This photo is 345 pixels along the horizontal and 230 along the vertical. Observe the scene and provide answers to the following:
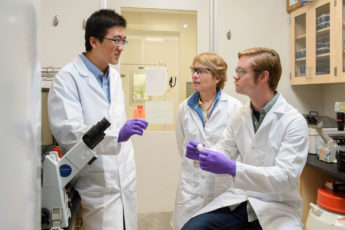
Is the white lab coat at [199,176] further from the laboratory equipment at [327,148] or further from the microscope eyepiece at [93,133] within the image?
the microscope eyepiece at [93,133]

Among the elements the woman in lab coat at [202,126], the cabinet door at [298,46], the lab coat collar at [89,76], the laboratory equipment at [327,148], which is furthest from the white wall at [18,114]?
the cabinet door at [298,46]

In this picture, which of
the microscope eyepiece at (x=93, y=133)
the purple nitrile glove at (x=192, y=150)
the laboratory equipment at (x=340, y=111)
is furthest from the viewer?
the laboratory equipment at (x=340, y=111)

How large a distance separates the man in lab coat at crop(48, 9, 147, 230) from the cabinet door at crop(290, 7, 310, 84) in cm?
192

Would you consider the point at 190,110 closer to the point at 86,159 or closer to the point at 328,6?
the point at 86,159

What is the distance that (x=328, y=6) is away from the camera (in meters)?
2.44

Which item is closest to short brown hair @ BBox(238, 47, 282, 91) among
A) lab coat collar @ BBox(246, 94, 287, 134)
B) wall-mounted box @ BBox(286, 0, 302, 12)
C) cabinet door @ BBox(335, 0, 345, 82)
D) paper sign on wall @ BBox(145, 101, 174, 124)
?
lab coat collar @ BBox(246, 94, 287, 134)

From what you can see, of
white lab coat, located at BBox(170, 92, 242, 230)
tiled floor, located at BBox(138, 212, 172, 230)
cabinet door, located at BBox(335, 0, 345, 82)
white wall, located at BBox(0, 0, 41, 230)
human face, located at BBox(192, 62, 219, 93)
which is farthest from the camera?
tiled floor, located at BBox(138, 212, 172, 230)

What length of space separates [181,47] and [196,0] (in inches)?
18.7

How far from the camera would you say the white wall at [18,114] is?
1.22ft

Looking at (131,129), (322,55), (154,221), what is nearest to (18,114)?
(131,129)

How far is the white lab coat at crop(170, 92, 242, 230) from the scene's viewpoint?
1880 mm

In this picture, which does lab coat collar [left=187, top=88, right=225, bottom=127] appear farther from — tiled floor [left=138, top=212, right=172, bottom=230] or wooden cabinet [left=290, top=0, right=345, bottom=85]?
tiled floor [left=138, top=212, right=172, bottom=230]

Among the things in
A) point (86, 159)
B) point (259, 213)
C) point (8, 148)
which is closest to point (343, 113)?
point (259, 213)

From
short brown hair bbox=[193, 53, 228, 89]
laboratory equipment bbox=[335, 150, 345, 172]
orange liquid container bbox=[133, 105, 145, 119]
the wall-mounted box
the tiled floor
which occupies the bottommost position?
the tiled floor
